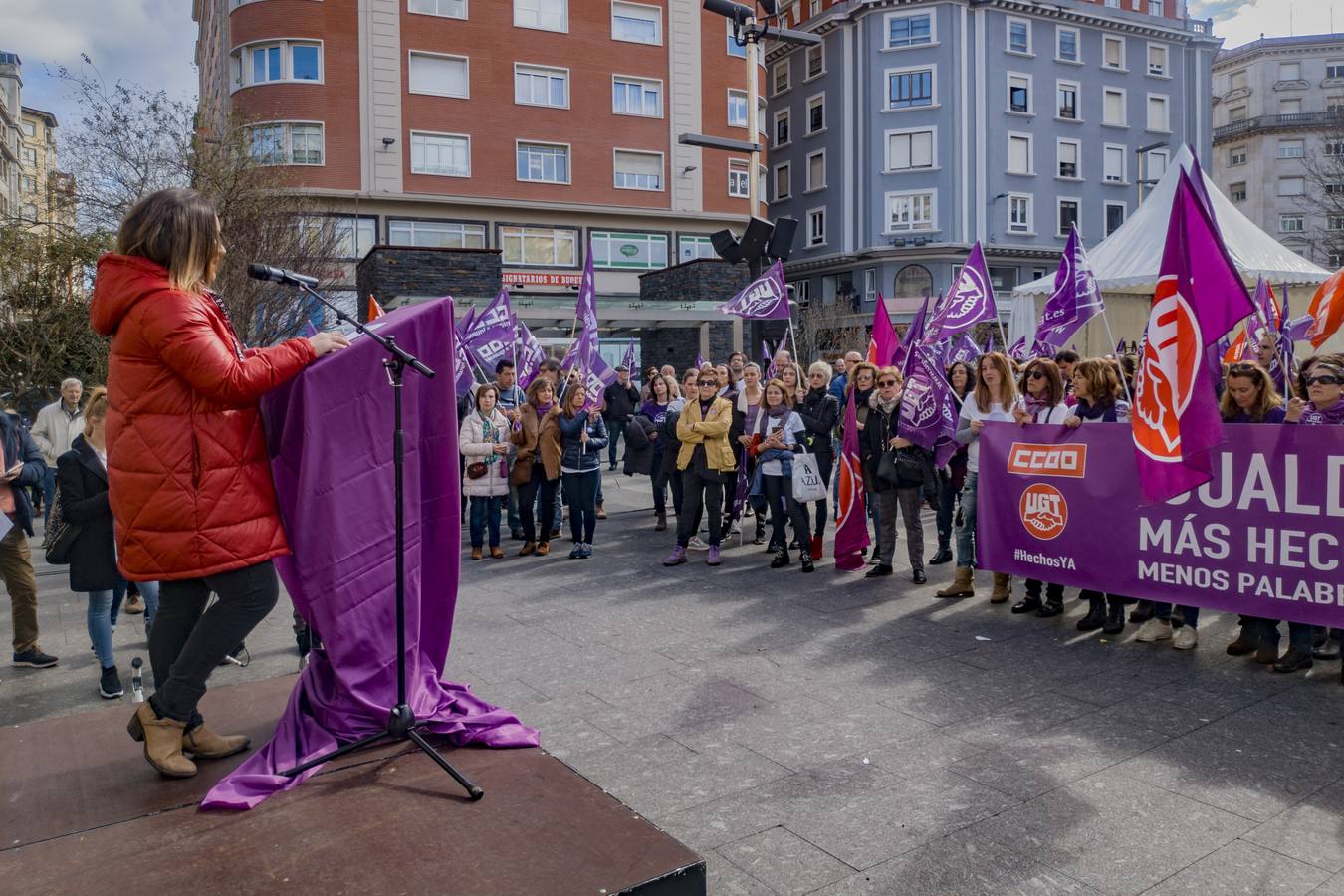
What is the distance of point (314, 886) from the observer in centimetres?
291

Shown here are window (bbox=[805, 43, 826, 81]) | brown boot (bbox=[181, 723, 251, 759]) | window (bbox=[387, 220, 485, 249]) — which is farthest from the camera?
window (bbox=[805, 43, 826, 81])

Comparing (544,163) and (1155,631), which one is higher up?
(544,163)

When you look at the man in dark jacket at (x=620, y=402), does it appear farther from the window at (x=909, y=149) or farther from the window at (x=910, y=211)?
the window at (x=909, y=149)

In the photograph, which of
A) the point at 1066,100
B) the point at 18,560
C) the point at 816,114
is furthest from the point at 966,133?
the point at 18,560

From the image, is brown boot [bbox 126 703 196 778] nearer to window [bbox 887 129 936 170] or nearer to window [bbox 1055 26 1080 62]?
window [bbox 887 129 936 170]

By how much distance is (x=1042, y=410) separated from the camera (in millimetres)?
7707

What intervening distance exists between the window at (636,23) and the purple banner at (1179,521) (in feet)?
111

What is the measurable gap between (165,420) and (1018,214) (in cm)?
4999

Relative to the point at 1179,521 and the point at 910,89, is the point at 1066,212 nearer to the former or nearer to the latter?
the point at 910,89

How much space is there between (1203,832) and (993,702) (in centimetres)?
163

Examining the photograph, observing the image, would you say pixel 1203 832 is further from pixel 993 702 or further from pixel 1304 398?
pixel 1304 398

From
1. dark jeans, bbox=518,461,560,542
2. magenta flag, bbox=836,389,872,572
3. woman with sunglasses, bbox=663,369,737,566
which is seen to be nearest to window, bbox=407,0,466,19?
dark jeans, bbox=518,461,560,542

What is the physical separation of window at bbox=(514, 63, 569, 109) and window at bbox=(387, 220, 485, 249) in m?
5.07

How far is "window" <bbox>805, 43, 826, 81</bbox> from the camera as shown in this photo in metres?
49.9
